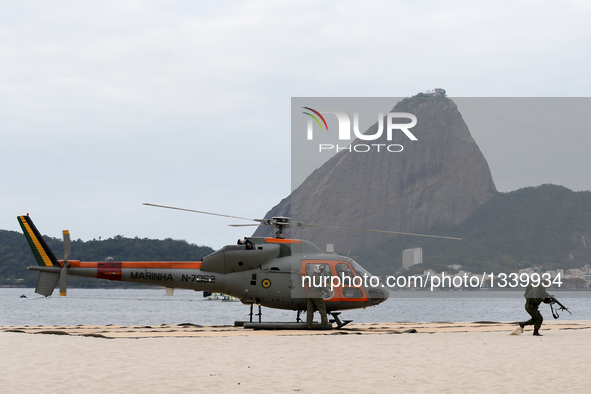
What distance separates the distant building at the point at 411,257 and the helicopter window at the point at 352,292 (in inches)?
4743

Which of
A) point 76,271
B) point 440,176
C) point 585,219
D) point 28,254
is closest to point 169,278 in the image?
point 76,271

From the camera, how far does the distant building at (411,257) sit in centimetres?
13638

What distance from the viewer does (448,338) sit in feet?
48.9

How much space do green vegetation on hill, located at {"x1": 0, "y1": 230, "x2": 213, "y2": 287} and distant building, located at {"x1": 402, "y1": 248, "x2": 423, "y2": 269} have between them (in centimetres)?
6101

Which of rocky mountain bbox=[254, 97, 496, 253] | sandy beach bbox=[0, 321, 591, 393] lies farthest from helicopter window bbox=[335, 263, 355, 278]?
rocky mountain bbox=[254, 97, 496, 253]

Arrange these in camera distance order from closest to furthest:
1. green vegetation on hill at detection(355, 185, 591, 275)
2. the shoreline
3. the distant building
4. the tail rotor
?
1. the shoreline
2. the tail rotor
3. green vegetation on hill at detection(355, 185, 591, 275)
4. the distant building

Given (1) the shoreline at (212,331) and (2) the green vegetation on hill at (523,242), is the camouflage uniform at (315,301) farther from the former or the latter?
(2) the green vegetation on hill at (523,242)

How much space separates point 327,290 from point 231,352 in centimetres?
593

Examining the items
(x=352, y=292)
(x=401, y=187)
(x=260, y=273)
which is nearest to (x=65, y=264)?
(x=260, y=273)

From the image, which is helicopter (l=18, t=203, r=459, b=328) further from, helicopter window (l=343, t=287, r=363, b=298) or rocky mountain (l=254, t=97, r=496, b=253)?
rocky mountain (l=254, t=97, r=496, b=253)

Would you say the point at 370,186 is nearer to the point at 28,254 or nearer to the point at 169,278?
the point at 28,254

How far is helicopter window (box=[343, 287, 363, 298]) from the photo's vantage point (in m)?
17.6

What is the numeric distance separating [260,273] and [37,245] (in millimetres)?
6890

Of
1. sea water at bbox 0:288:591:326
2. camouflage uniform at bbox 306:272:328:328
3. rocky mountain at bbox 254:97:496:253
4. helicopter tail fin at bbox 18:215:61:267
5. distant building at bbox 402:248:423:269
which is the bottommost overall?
sea water at bbox 0:288:591:326
